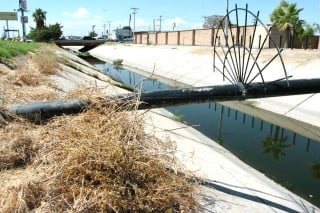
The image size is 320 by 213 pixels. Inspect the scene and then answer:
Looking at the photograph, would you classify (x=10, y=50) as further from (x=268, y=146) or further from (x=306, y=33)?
(x=306, y=33)

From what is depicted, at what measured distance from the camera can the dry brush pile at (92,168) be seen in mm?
4758

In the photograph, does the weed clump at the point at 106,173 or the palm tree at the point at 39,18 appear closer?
the weed clump at the point at 106,173

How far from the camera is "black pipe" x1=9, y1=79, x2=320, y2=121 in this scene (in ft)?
21.6

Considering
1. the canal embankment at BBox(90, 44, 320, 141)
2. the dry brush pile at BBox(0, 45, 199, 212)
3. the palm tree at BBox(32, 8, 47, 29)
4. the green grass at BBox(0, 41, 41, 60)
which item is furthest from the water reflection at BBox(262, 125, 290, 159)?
the palm tree at BBox(32, 8, 47, 29)

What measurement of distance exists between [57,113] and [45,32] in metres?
89.9

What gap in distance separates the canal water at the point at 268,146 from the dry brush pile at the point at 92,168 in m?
3.83

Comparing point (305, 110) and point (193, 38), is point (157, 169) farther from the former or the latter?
point (193, 38)

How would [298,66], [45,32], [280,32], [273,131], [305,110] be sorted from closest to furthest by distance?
[273,131] < [305,110] < [298,66] < [280,32] < [45,32]

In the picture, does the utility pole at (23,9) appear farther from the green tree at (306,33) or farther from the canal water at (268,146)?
the canal water at (268,146)

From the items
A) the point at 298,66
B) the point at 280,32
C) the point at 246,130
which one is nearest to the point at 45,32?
the point at 280,32

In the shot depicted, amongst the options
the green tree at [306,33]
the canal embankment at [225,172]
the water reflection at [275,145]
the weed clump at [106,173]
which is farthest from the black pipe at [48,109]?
the green tree at [306,33]

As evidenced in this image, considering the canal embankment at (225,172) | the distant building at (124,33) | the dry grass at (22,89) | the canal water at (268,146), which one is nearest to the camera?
the canal embankment at (225,172)

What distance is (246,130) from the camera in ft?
59.9

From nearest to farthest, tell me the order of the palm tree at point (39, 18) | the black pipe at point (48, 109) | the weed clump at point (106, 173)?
the weed clump at point (106, 173), the black pipe at point (48, 109), the palm tree at point (39, 18)
